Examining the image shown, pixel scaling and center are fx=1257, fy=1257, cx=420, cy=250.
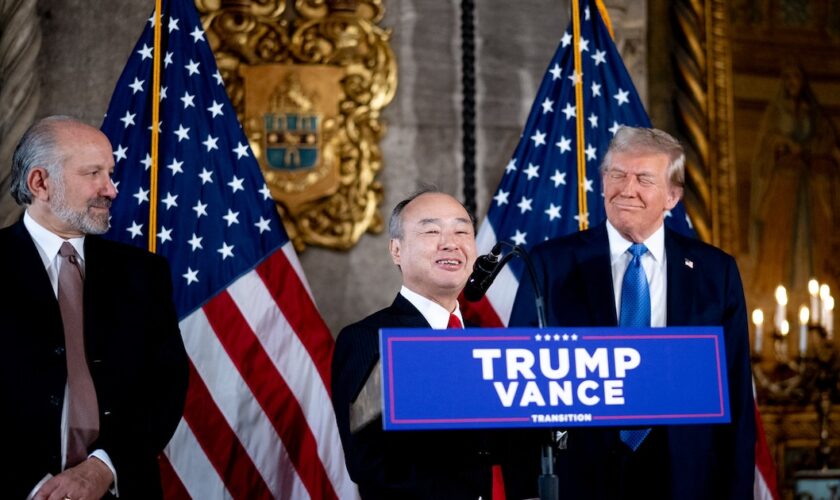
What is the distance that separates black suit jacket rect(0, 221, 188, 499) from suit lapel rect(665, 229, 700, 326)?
4.80ft

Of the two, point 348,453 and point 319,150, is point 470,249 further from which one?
point 319,150

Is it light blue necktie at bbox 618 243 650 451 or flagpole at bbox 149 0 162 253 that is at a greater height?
flagpole at bbox 149 0 162 253

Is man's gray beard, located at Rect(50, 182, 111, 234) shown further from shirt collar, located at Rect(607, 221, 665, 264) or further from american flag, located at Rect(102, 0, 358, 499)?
shirt collar, located at Rect(607, 221, 665, 264)

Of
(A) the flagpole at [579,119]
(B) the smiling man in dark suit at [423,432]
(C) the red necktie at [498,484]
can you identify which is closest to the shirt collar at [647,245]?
(B) the smiling man in dark suit at [423,432]

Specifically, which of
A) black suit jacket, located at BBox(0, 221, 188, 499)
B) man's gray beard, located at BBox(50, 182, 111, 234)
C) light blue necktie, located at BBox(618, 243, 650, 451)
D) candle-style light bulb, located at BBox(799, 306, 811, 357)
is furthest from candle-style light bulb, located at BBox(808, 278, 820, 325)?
man's gray beard, located at BBox(50, 182, 111, 234)

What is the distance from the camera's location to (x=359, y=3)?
5.47m

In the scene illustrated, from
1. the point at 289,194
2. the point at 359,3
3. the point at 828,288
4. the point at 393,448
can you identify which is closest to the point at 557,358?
the point at 393,448

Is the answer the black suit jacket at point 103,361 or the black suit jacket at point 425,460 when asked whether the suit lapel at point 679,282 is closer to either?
the black suit jacket at point 425,460

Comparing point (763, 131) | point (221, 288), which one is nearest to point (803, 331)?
point (763, 131)

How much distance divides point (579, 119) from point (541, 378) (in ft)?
8.61

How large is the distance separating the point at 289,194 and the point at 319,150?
227 millimetres

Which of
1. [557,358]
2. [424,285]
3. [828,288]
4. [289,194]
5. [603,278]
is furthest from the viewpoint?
[828,288]

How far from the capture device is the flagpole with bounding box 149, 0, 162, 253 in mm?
4637

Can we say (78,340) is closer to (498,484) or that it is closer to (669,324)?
(498,484)
